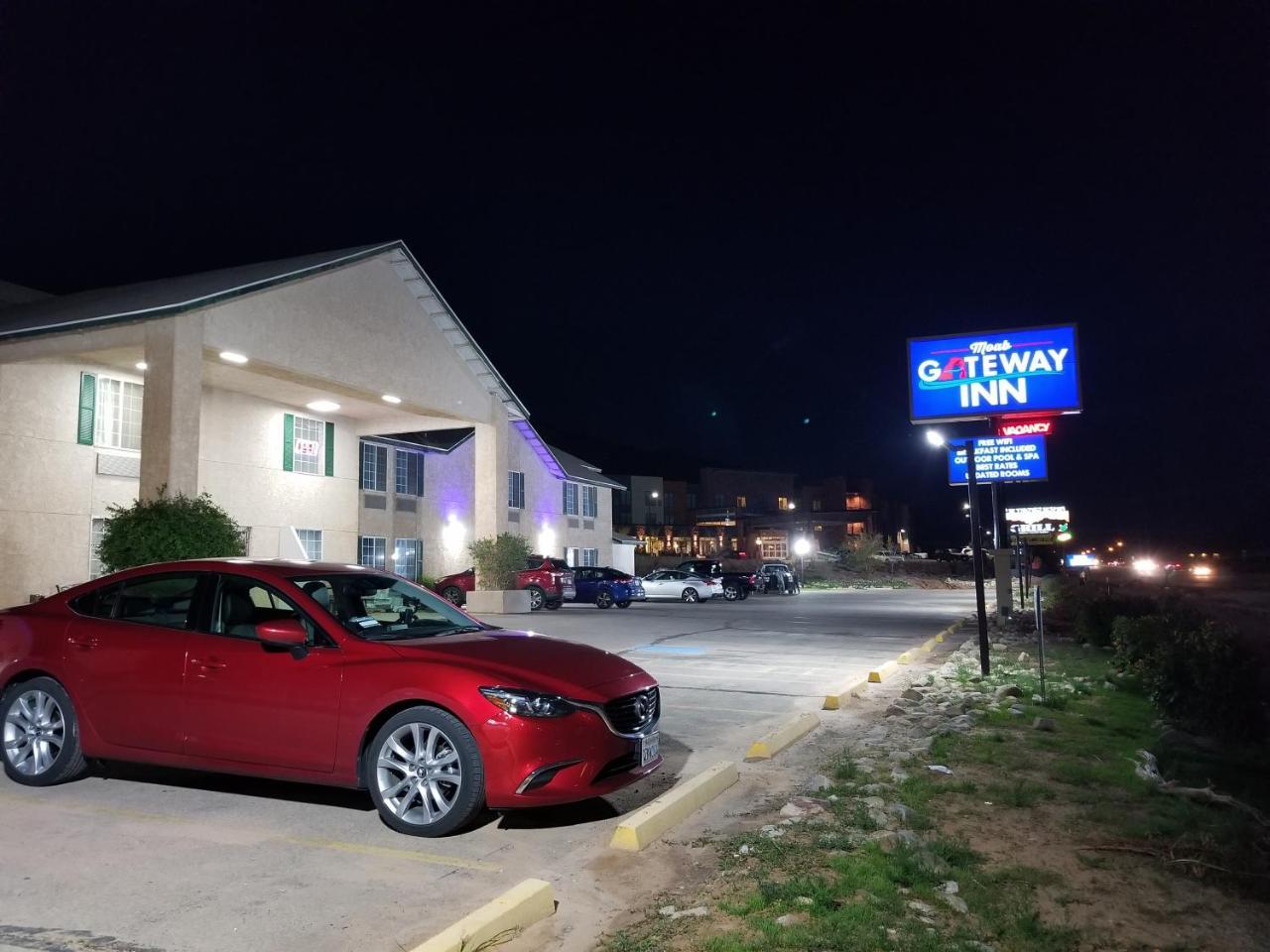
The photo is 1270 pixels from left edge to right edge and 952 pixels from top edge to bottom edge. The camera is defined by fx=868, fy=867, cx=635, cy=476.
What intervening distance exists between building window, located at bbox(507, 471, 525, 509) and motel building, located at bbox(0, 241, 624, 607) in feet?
12.9

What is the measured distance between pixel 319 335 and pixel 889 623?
15.7 metres

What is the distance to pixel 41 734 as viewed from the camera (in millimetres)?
6277

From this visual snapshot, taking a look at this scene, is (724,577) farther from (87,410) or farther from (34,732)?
(34,732)

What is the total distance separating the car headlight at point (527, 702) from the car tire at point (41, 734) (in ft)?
11.0

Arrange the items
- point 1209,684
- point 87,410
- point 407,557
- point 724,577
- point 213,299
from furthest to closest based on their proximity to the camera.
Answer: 1. point 724,577
2. point 407,557
3. point 87,410
4. point 213,299
5. point 1209,684

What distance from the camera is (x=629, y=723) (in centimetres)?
557

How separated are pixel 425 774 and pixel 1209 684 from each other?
7.87 metres

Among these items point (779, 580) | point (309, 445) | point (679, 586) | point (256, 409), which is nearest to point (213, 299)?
point (256, 409)

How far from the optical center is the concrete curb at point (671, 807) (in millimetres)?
5023

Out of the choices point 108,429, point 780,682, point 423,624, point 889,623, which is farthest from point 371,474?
point 423,624

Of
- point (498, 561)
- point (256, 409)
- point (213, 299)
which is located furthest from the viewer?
point (498, 561)

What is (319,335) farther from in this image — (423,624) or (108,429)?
(423,624)

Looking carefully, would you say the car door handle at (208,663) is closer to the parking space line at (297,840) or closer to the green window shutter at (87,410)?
the parking space line at (297,840)

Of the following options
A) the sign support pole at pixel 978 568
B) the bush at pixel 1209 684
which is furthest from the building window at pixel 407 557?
the bush at pixel 1209 684
